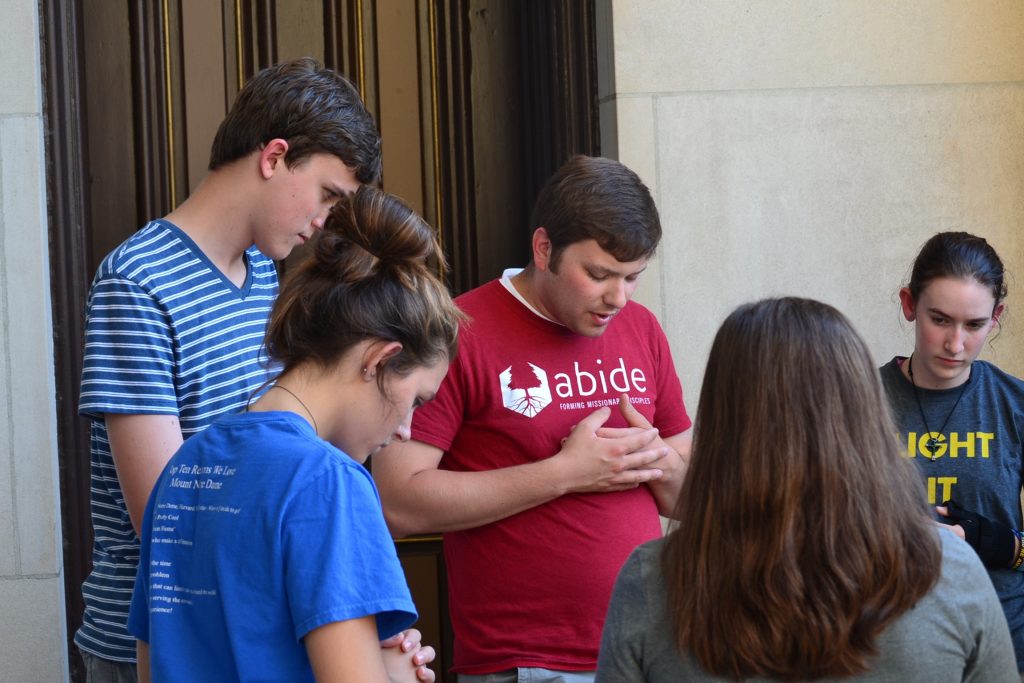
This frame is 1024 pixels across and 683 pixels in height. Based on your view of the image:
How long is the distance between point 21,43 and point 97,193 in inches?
18.6

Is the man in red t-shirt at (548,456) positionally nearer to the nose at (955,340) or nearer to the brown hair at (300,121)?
the brown hair at (300,121)

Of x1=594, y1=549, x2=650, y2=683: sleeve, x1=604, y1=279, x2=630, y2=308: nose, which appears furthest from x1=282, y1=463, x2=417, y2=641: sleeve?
x1=604, y1=279, x2=630, y2=308: nose

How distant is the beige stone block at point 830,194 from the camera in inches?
132

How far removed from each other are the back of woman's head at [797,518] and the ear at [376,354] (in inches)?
17.4

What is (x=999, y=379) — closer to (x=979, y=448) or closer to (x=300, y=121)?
(x=979, y=448)

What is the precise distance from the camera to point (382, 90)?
11.5ft

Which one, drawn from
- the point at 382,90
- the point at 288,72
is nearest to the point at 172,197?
the point at 382,90

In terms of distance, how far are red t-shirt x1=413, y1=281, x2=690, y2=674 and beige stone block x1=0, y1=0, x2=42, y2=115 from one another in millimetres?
1467

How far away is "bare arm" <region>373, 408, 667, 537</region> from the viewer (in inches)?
92.2

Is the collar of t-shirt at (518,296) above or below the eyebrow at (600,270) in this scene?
below

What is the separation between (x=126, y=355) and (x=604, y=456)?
3.22 ft

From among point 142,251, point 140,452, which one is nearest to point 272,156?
point 142,251

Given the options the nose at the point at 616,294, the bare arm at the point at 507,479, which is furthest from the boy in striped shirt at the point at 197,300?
the nose at the point at 616,294

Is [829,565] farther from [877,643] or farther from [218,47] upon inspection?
[218,47]
